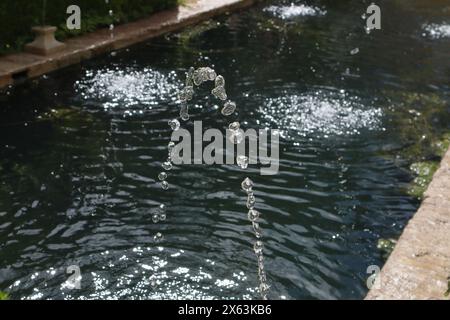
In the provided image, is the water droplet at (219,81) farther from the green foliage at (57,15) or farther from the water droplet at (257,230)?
the water droplet at (257,230)

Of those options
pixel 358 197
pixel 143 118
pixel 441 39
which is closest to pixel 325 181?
pixel 358 197

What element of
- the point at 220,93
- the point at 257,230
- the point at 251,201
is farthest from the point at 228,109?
the point at 257,230

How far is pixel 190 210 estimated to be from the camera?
19.4 feet

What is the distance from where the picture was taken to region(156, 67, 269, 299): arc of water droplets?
5179 millimetres

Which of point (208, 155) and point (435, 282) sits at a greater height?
point (208, 155)

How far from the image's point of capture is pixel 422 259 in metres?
4.81

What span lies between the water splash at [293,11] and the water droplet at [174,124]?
7.98 m

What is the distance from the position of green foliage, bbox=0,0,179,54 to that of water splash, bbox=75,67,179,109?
1.58 metres

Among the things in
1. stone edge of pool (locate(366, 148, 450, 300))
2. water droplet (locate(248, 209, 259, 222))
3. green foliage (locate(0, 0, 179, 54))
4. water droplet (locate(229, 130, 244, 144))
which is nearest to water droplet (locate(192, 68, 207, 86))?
water droplet (locate(229, 130, 244, 144))

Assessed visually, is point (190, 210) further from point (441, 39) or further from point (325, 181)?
point (441, 39)

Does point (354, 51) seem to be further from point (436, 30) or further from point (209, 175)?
point (209, 175)

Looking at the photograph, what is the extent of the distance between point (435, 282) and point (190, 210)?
8.18 feet

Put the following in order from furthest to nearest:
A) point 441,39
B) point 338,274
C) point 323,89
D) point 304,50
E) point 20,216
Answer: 1. point 441,39
2. point 304,50
3. point 323,89
4. point 20,216
5. point 338,274

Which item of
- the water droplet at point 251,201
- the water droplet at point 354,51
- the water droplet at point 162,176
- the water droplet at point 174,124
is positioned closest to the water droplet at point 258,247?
the water droplet at point 251,201
